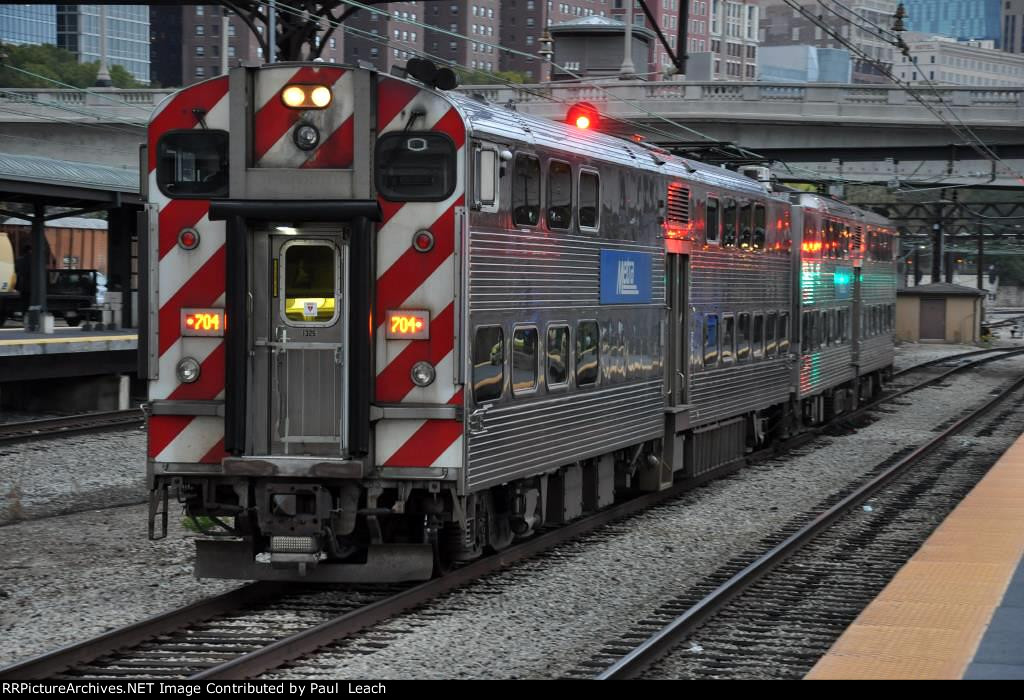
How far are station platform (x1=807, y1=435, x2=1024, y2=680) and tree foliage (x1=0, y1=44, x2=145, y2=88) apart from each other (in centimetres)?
8201

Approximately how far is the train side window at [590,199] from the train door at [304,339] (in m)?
3.25

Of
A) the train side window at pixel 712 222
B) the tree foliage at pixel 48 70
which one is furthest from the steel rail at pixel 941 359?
the tree foliage at pixel 48 70

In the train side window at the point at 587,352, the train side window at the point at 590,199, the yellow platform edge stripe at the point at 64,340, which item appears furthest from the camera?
the yellow platform edge stripe at the point at 64,340

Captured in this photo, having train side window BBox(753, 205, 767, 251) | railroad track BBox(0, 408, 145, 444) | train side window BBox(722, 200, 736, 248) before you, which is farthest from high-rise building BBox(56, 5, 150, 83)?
train side window BBox(722, 200, 736, 248)

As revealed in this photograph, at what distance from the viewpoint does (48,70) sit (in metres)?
101

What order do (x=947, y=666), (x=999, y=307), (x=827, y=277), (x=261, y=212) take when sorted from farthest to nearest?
(x=999, y=307), (x=827, y=277), (x=261, y=212), (x=947, y=666)

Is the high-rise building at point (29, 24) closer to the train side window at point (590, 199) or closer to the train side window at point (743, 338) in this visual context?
the train side window at point (743, 338)

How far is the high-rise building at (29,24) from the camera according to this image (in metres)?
151

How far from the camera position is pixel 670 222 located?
16.5 metres

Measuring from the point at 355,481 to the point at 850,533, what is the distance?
260 inches

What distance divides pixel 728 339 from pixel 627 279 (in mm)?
4629

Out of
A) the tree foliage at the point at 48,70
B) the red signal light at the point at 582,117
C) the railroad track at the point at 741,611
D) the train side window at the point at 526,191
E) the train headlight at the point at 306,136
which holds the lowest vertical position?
the railroad track at the point at 741,611
